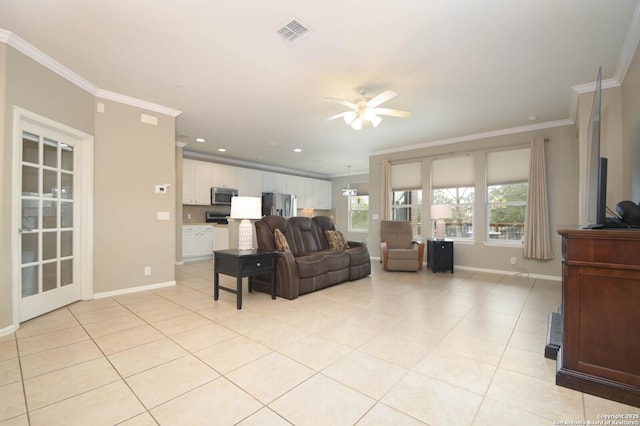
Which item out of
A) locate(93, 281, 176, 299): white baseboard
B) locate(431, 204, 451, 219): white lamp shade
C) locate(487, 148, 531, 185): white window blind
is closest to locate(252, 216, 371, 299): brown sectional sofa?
locate(93, 281, 176, 299): white baseboard

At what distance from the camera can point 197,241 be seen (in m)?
6.82

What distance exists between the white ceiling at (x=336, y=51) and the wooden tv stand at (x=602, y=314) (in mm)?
1862

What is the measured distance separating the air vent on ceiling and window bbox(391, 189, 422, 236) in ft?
15.7

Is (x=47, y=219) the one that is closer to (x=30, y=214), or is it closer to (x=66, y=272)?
(x=30, y=214)

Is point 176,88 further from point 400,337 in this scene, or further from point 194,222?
point 194,222

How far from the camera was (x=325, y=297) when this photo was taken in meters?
3.78

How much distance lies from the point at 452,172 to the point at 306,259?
392cm

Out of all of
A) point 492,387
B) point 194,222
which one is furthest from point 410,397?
point 194,222

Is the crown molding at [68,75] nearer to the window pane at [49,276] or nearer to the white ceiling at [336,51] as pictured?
the white ceiling at [336,51]

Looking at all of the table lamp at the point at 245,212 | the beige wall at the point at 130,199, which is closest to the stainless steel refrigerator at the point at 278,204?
the beige wall at the point at 130,199

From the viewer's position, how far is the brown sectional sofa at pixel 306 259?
3715 millimetres

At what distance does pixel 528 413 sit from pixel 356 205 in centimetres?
894

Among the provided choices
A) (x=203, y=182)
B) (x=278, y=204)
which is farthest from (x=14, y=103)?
(x=278, y=204)

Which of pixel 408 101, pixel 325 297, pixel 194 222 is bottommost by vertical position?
pixel 325 297
